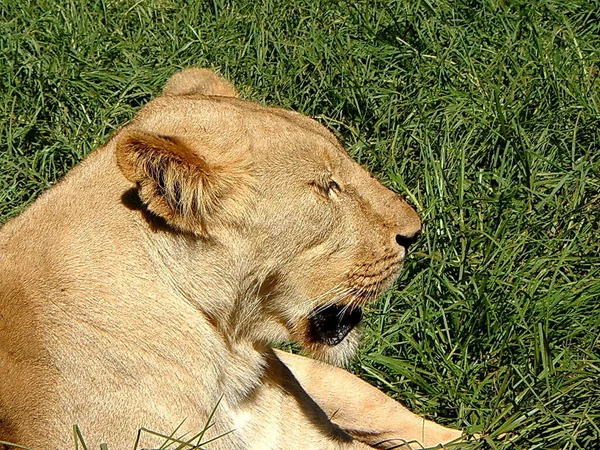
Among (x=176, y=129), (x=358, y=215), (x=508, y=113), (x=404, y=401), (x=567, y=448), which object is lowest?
(x=404, y=401)

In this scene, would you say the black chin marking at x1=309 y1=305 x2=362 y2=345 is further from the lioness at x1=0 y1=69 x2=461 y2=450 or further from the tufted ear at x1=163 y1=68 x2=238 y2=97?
the tufted ear at x1=163 y1=68 x2=238 y2=97

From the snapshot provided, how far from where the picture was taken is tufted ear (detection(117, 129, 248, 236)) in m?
2.81

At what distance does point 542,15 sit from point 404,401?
2.14 m

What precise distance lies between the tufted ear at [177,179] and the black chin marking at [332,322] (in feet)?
1.76

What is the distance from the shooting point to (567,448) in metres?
3.66

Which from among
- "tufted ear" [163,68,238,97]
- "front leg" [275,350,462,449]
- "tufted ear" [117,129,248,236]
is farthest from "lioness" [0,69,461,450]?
"front leg" [275,350,462,449]

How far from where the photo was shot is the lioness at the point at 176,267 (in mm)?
2967

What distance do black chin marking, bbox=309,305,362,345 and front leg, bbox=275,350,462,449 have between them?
0.57 meters

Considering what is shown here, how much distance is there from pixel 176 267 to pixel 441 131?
2.12m

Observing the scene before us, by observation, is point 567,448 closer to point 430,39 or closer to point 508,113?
point 508,113

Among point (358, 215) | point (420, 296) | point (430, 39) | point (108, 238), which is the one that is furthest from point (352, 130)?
point (108, 238)

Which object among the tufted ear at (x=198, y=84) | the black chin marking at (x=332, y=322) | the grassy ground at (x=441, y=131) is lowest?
the grassy ground at (x=441, y=131)

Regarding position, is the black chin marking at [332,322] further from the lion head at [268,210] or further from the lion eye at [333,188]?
the lion eye at [333,188]

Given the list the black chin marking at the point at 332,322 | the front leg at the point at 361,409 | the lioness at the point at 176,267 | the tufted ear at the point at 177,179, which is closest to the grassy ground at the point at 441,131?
the front leg at the point at 361,409
